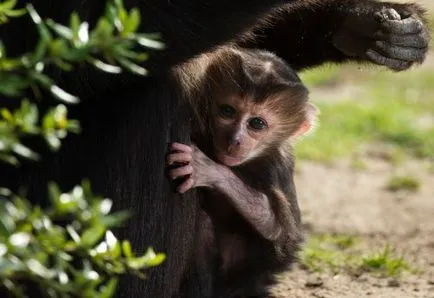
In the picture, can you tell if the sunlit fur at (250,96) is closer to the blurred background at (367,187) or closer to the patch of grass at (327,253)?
the blurred background at (367,187)

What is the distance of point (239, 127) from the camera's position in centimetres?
511

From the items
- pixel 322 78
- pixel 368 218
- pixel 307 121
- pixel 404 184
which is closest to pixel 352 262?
pixel 307 121

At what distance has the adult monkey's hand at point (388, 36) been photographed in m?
5.11

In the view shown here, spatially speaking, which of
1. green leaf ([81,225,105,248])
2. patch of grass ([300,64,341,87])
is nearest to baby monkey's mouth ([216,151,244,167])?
green leaf ([81,225,105,248])

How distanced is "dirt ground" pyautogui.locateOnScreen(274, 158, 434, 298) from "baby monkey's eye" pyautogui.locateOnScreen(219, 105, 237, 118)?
91cm

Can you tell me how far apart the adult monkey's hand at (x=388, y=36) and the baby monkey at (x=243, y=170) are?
39 centimetres

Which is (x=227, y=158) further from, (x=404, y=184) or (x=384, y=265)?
(x=404, y=184)

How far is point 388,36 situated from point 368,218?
2818 millimetres

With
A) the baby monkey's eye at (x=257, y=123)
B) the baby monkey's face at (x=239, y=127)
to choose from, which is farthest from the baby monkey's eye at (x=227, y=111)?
the baby monkey's eye at (x=257, y=123)

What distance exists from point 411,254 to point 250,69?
1987mm

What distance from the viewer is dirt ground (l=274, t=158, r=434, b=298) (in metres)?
5.56

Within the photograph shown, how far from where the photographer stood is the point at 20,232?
2311mm

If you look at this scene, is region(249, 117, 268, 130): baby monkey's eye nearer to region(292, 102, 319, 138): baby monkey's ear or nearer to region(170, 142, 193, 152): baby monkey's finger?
region(292, 102, 319, 138): baby monkey's ear

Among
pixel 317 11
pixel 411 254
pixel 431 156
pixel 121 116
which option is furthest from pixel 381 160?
pixel 121 116
